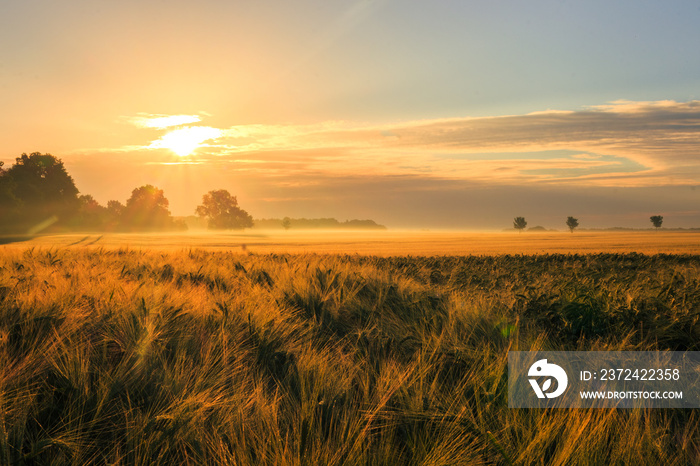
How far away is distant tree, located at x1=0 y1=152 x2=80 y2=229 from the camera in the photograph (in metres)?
62.7

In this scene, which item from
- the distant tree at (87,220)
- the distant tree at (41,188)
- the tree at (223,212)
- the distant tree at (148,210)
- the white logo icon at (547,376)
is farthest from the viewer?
the tree at (223,212)

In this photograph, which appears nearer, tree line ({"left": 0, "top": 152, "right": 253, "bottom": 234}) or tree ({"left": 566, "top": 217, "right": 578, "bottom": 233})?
tree line ({"left": 0, "top": 152, "right": 253, "bottom": 234})

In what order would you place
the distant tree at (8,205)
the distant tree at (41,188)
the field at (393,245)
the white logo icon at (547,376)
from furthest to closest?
the distant tree at (41,188) < the distant tree at (8,205) < the field at (393,245) < the white logo icon at (547,376)

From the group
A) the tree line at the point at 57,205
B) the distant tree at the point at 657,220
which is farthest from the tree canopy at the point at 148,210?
the distant tree at the point at 657,220

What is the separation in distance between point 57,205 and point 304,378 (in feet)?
250

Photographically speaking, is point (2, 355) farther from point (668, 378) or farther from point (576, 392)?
point (668, 378)

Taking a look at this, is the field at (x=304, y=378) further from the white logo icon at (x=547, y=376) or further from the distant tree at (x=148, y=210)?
the distant tree at (x=148, y=210)

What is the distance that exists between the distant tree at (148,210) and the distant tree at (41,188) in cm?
1064

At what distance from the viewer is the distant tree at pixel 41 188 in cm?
6272

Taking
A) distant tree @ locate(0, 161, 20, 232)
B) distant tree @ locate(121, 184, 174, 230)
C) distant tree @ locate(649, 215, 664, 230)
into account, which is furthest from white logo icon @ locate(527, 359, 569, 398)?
distant tree @ locate(649, 215, 664, 230)

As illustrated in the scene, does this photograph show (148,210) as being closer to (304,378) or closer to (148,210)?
(148,210)

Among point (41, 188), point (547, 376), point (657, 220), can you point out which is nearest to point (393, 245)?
point (547, 376)

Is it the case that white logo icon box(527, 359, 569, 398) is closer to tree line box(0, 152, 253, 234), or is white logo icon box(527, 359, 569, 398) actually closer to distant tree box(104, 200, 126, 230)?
tree line box(0, 152, 253, 234)

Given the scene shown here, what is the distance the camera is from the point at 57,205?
66.9 meters
